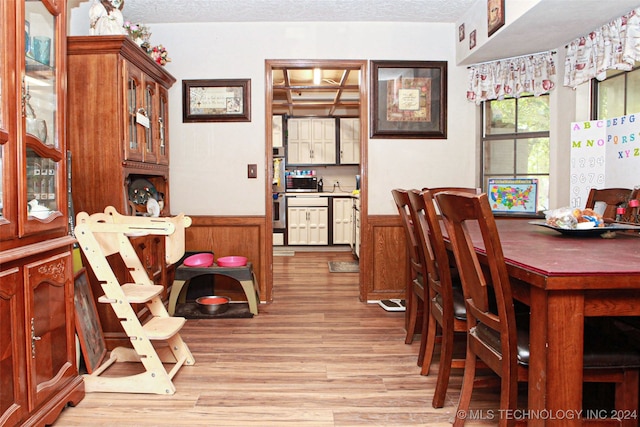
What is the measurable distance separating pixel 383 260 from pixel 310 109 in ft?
13.7

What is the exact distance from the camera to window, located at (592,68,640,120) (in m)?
3.17

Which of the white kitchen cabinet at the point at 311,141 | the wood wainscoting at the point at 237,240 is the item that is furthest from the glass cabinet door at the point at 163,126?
the white kitchen cabinet at the point at 311,141

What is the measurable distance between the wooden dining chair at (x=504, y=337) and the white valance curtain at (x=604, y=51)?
6.89 ft

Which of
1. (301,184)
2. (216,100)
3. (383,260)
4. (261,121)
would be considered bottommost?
Result: (383,260)

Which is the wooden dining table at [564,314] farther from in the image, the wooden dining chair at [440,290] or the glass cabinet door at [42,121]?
the glass cabinet door at [42,121]

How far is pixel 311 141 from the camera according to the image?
25.0ft

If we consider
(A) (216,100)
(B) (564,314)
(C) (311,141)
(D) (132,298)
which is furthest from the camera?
(C) (311,141)

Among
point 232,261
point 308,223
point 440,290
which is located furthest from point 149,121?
point 308,223

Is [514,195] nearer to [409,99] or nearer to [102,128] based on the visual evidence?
[409,99]

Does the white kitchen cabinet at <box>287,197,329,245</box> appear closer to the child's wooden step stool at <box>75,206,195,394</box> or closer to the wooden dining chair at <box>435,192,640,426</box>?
the child's wooden step stool at <box>75,206,195,394</box>

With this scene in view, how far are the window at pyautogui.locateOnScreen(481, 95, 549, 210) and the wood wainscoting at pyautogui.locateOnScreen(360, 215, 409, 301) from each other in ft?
3.00

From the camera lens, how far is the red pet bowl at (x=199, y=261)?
3.70 meters

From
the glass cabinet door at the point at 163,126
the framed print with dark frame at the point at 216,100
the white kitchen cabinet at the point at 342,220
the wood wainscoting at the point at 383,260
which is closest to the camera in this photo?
the glass cabinet door at the point at 163,126

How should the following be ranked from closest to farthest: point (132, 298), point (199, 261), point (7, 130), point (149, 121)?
point (7, 130)
point (132, 298)
point (149, 121)
point (199, 261)
